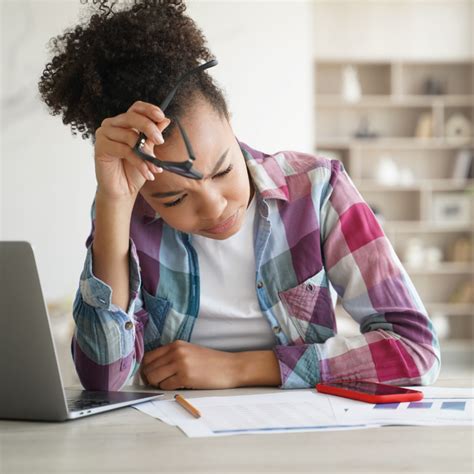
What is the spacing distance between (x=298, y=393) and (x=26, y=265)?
442mm

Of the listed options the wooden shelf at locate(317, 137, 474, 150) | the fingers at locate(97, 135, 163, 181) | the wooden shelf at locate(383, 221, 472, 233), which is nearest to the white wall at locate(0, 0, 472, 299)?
the wooden shelf at locate(317, 137, 474, 150)

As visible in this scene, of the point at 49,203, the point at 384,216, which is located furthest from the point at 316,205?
the point at 384,216

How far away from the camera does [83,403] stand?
1077 mm

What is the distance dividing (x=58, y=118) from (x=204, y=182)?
3.40m

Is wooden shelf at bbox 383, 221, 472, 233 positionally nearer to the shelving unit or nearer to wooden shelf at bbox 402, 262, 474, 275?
the shelving unit

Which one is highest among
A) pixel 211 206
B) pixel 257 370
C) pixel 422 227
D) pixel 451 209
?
pixel 211 206

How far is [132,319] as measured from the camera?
1.29 metres

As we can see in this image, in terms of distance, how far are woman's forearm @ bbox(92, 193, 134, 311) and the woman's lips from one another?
0.42 feet

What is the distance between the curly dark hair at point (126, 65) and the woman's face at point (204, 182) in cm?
3

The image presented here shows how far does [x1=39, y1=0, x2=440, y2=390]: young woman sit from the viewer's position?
123 centimetres

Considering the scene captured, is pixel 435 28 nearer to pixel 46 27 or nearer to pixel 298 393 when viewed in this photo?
pixel 46 27

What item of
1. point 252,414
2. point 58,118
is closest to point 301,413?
point 252,414

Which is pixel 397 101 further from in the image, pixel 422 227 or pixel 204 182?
pixel 204 182

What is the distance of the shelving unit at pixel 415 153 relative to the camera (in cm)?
634
